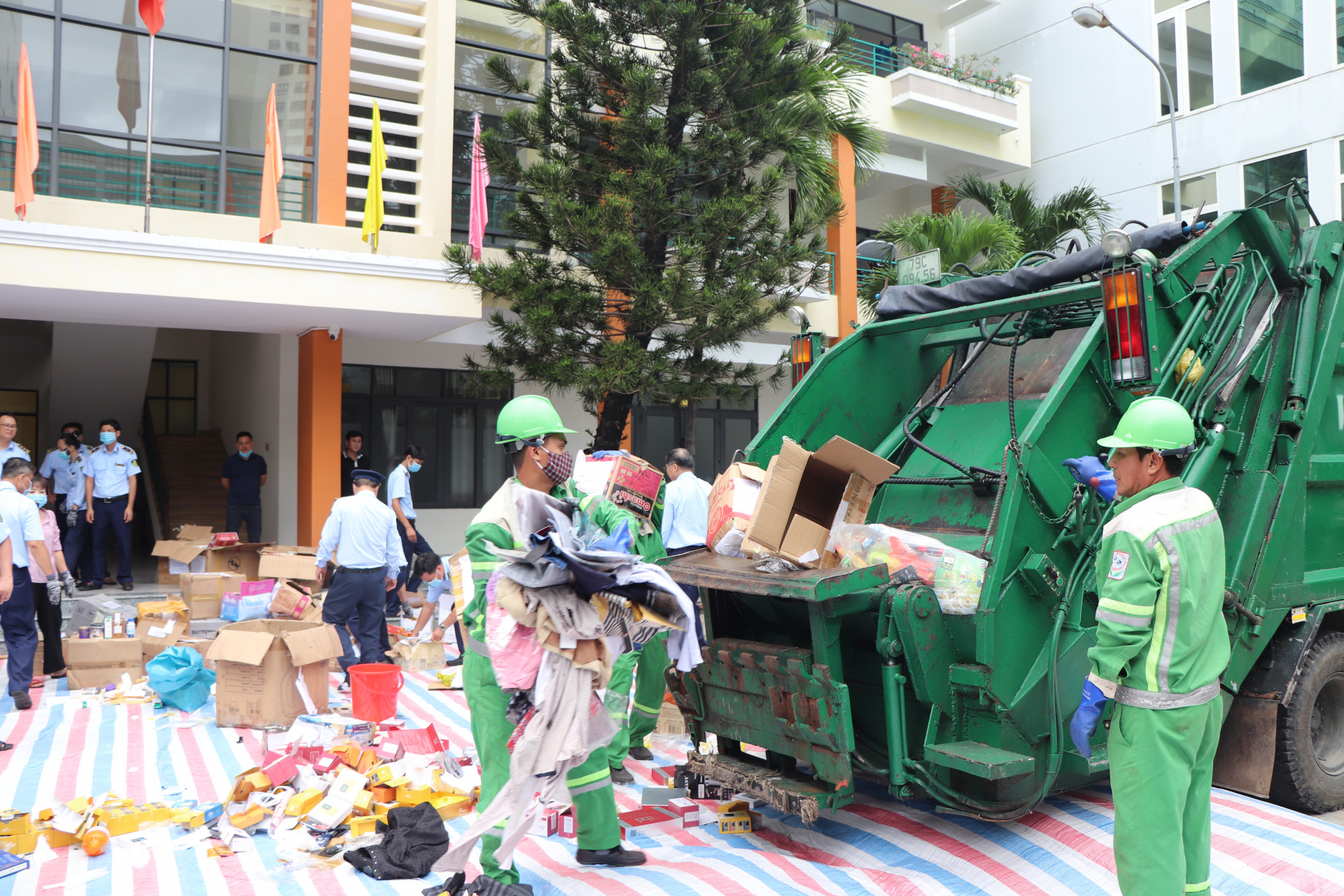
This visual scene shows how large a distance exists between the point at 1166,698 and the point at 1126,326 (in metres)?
1.51

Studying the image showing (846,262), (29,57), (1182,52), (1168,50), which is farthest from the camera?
(1168,50)

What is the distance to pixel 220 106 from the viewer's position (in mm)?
10773

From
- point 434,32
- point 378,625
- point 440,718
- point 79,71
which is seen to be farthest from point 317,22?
point 440,718

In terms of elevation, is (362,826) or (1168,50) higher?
(1168,50)

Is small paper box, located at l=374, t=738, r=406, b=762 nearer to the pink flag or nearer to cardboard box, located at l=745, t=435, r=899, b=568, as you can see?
cardboard box, located at l=745, t=435, r=899, b=568

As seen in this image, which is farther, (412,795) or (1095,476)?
(412,795)

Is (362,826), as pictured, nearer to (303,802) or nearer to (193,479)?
(303,802)

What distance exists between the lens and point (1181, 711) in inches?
113

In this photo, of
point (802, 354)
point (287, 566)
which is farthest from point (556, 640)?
point (287, 566)

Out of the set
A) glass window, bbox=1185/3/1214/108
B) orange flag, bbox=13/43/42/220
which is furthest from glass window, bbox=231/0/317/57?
glass window, bbox=1185/3/1214/108

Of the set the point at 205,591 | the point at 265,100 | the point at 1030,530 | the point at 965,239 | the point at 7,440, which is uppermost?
the point at 265,100

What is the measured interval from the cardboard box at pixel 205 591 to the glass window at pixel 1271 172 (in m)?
14.6

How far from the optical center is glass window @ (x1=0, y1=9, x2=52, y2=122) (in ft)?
32.7

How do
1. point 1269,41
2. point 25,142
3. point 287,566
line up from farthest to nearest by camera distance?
1. point 1269,41
2. point 25,142
3. point 287,566
